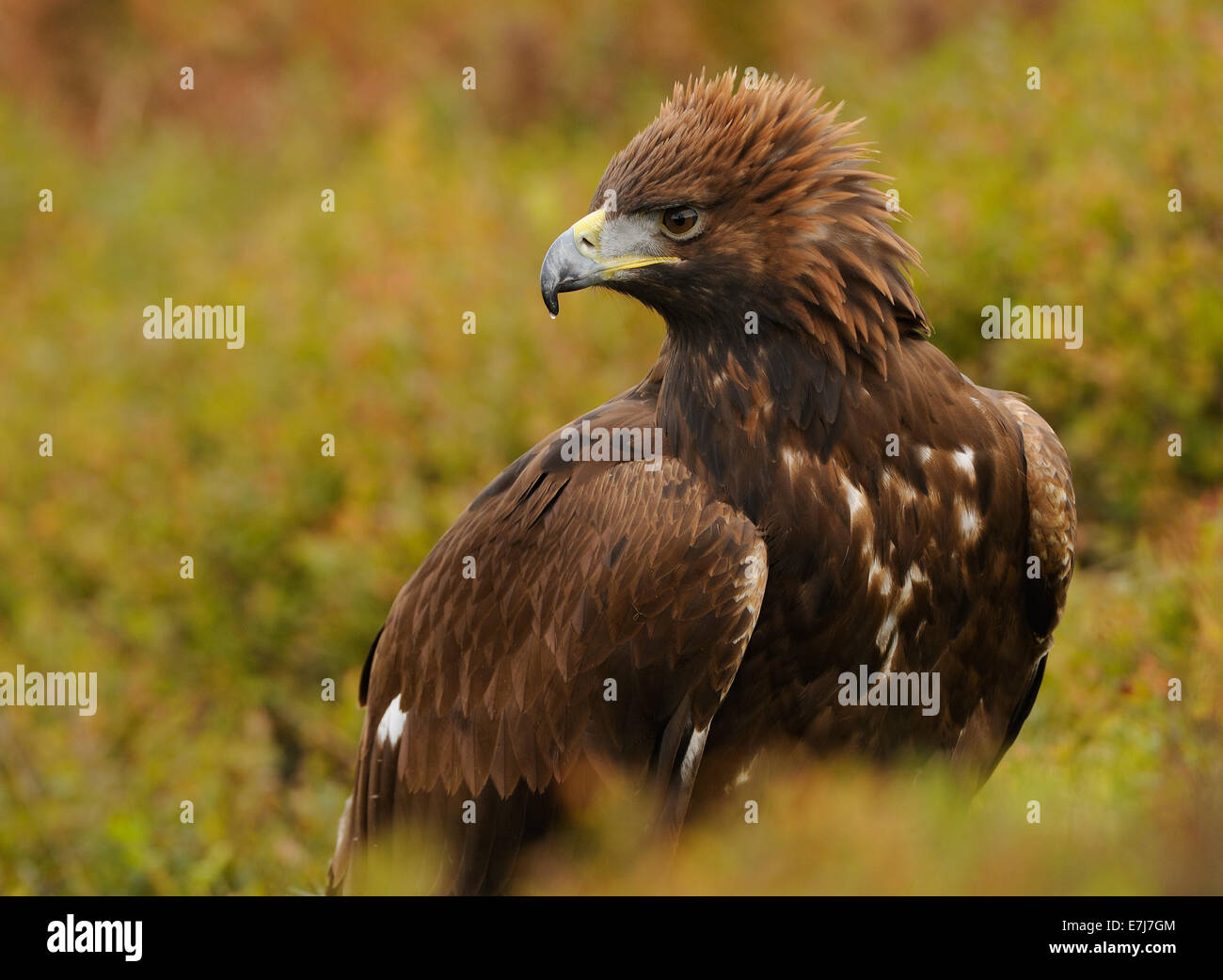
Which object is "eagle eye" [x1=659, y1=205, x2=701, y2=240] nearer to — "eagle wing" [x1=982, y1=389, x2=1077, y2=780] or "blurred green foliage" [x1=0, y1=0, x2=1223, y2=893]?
"eagle wing" [x1=982, y1=389, x2=1077, y2=780]

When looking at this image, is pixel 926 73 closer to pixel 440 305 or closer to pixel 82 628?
pixel 440 305

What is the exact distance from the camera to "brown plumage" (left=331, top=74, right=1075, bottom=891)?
172 inches

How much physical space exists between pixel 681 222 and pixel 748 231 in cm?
20

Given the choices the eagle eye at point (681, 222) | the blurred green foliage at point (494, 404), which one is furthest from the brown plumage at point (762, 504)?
the blurred green foliage at point (494, 404)

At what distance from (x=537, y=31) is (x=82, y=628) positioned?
30.7ft

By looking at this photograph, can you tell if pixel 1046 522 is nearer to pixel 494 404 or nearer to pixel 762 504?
pixel 762 504

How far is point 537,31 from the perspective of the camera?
16.5m

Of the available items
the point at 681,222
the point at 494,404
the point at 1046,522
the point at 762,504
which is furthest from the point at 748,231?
the point at 494,404

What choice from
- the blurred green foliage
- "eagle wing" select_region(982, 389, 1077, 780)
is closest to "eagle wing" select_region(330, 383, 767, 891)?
the blurred green foliage

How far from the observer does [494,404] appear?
960 centimetres

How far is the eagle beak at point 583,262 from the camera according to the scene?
455 cm

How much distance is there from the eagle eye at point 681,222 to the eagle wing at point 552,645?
61cm

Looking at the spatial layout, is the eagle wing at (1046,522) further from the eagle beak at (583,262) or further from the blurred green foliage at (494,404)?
the eagle beak at (583,262)
